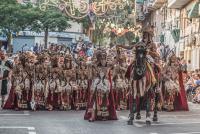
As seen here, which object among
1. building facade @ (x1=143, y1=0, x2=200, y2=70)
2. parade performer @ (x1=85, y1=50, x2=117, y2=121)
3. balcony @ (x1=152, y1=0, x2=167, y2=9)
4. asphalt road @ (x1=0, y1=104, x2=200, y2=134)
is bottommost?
asphalt road @ (x1=0, y1=104, x2=200, y2=134)

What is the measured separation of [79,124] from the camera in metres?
16.9

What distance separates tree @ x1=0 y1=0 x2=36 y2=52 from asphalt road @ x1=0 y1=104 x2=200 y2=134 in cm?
3721

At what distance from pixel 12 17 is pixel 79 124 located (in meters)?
41.6

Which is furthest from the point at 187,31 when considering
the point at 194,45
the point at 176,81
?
the point at 176,81

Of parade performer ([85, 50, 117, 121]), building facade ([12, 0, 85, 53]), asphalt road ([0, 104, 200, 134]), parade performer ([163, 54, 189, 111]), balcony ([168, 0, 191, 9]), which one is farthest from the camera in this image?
building facade ([12, 0, 85, 53])

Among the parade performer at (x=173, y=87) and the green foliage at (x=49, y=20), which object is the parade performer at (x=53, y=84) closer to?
the parade performer at (x=173, y=87)

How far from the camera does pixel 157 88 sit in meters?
18.0

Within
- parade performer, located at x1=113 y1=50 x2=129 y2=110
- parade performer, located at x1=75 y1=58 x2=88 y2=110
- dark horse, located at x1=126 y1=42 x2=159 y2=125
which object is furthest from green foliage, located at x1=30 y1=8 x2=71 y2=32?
dark horse, located at x1=126 y1=42 x2=159 y2=125

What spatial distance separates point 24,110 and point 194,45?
90.8 feet

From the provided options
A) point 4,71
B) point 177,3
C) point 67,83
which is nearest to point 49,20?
point 177,3

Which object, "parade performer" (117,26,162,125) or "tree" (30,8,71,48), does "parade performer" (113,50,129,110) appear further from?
"tree" (30,8,71,48)

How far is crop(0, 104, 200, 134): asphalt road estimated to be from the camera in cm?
1533

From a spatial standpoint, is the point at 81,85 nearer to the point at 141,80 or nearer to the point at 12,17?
the point at 141,80

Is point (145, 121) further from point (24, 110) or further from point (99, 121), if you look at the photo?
point (24, 110)
